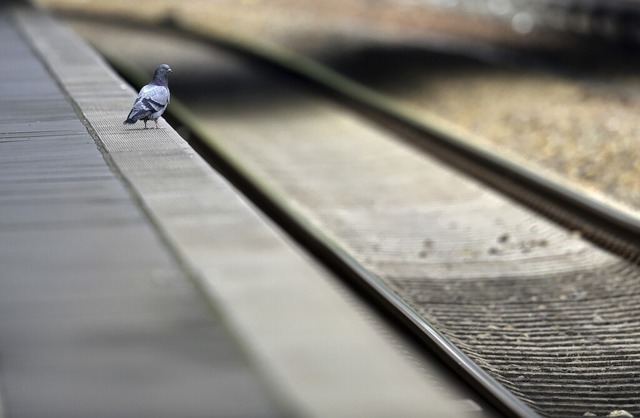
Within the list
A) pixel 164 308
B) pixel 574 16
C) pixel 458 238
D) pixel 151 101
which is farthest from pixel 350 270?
pixel 574 16

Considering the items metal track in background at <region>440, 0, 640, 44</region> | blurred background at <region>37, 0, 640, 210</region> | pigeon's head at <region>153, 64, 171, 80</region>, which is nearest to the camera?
pigeon's head at <region>153, 64, 171, 80</region>

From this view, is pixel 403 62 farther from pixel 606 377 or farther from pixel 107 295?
pixel 107 295

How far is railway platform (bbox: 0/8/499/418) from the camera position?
2.97 meters

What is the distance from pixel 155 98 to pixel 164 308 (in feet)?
8.37

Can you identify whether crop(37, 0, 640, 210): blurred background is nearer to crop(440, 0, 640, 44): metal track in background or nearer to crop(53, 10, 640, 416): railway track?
crop(440, 0, 640, 44): metal track in background

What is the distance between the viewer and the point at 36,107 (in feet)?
25.6

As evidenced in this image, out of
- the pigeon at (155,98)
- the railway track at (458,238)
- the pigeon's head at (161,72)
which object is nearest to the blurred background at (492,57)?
the railway track at (458,238)

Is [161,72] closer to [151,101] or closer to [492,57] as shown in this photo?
[151,101]

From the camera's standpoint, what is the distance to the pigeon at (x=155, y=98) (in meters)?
6.01

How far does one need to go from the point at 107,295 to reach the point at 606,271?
604 cm

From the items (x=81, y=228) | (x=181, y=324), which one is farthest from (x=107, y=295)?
(x=81, y=228)

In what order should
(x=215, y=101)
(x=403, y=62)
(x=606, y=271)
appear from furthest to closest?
(x=403, y=62), (x=215, y=101), (x=606, y=271)

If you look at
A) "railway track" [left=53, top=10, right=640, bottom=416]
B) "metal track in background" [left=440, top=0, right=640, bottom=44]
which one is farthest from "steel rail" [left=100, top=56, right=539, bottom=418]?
"metal track in background" [left=440, top=0, right=640, bottom=44]

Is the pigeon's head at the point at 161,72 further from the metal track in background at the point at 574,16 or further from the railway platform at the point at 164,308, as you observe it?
the metal track in background at the point at 574,16
